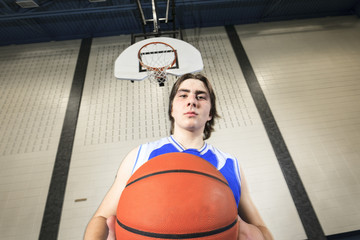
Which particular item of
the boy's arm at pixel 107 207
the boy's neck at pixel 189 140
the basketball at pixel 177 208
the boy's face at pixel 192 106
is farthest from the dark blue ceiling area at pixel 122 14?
the basketball at pixel 177 208

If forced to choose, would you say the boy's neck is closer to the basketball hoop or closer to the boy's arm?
the boy's arm

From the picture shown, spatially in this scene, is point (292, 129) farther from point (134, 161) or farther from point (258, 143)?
point (134, 161)

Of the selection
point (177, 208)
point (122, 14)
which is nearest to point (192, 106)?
point (177, 208)

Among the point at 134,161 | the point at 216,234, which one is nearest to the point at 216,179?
the point at 216,234

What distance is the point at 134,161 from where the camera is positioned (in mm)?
1478

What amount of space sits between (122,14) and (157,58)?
2420 mm

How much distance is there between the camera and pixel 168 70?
290 cm

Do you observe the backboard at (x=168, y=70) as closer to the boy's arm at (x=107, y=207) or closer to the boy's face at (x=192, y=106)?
the boy's face at (x=192, y=106)

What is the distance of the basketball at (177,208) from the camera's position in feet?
2.68

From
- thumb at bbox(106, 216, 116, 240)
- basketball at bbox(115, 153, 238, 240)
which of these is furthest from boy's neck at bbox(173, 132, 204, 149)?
thumb at bbox(106, 216, 116, 240)

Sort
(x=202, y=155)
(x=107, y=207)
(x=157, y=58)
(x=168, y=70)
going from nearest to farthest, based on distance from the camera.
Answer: (x=107, y=207) → (x=202, y=155) → (x=168, y=70) → (x=157, y=58)

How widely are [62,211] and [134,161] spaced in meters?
2.01

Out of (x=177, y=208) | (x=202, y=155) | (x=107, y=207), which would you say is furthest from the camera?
(x=202, y=155)

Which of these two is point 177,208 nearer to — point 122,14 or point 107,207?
point 107,207
